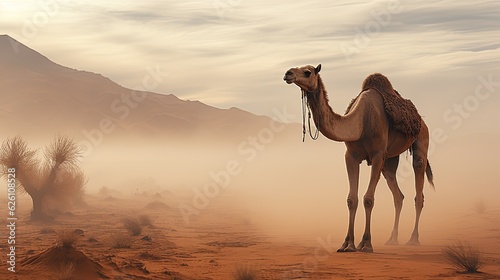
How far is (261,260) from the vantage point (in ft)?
49.1

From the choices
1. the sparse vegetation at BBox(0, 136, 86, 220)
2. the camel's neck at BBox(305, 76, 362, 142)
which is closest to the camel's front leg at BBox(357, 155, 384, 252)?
the camel's neck at BBox(305, 76, 362, 142)

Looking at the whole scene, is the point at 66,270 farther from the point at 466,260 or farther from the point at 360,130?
the point at 360,130

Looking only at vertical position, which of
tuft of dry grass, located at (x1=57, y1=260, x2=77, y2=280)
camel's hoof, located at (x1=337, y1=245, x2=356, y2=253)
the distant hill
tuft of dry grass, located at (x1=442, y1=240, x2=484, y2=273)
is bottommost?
tuft of dry grass, located at (x1=57, y1=260, x2=77, y2=280)

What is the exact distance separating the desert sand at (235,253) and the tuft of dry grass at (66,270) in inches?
3.1

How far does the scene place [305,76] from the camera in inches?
559

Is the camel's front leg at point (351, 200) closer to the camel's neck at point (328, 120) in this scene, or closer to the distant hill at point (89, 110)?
the camel's neck at point (328, 120)

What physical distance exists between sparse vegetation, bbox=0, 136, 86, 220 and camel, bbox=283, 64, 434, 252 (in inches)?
599

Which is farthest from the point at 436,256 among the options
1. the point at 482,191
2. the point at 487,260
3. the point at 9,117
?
the point at 9,117

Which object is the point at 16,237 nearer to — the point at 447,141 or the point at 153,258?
the point at 153,258

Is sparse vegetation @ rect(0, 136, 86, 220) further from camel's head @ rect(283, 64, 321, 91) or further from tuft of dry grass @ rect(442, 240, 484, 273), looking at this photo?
tuft of dry grass @ rect(442, 240, 484, 273)

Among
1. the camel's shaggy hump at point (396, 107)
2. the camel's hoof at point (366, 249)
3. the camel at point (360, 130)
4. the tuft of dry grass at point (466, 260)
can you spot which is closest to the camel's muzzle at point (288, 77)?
the camel at point (360, 130)

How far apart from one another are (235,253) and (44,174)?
14.2m

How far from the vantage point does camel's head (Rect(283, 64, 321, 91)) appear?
13844 mm

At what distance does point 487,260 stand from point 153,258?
7.14m
